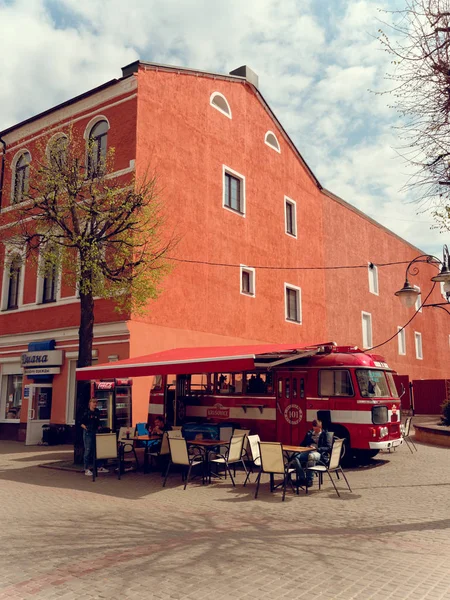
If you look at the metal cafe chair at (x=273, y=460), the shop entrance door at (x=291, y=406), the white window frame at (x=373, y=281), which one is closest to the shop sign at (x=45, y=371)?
the shop entrance door at (x=291, y=406)

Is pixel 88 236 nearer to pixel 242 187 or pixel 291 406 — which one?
pixel 291 406

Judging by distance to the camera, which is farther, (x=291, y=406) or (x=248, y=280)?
(x=248, y=280)

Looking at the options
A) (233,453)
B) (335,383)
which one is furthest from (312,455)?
(335,383)

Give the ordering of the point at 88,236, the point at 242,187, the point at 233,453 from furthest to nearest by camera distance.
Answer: the point at 242,187 → the point at 88,236 → the point at 233,453

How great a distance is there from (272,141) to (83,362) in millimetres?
16111

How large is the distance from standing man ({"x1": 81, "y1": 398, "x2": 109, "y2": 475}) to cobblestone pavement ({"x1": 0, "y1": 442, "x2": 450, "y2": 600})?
1298 mm

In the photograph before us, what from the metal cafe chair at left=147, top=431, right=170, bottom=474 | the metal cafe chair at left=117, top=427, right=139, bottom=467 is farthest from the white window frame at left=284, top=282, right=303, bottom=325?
the metal cafe chair at left=147, top=431, right=170, bottom=474

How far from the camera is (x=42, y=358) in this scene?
62.6ft

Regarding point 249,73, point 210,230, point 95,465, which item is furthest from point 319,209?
point 95,465

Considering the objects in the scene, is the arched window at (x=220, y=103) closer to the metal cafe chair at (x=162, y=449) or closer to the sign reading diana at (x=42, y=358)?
the sign reading diana at (x=42, y=358)

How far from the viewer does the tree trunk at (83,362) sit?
1354cm

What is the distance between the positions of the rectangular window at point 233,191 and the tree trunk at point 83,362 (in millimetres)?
9625

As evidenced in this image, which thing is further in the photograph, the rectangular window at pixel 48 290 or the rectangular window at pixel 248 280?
the rectangular window at pixel 248 280

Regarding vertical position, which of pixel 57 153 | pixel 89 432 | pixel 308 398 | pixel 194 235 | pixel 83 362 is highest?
pixel 57 153
